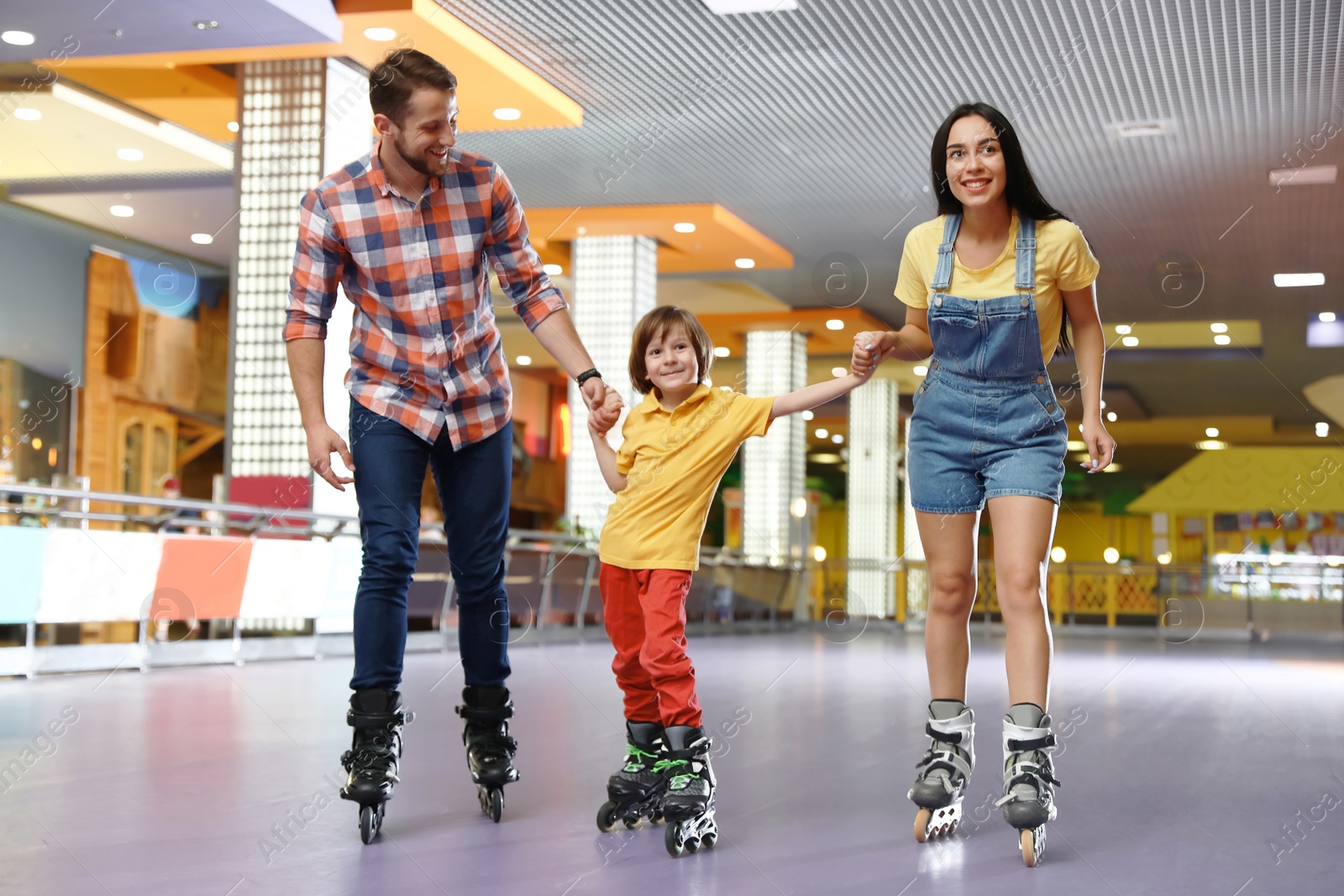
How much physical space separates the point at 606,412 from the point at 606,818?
0.71 metres

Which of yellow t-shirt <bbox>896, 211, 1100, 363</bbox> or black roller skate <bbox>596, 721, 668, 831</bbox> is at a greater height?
yellow t-shirt <bbox>896, 211, 1100, 363</bbox>

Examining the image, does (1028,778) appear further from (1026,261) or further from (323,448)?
(323,448)

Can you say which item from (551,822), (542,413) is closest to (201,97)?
(551,822)

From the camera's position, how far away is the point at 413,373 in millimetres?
2342

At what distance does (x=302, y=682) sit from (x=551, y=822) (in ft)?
11.0

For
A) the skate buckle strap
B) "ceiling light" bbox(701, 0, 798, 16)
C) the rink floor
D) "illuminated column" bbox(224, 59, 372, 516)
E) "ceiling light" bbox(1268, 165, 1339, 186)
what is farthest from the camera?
"ceiling light" bbox(1268, 165, 1339, 186)

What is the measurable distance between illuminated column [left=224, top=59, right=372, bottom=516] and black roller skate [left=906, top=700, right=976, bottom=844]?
18.1 ft

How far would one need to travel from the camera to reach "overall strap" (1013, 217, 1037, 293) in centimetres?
232

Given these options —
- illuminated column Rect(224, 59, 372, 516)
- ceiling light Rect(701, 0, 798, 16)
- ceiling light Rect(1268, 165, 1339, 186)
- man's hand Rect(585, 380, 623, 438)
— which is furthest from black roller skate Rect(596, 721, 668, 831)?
ceiling light Rect(1268, 165, 1339, 186)

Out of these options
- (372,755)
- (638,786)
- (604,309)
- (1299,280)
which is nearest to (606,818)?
(638,786)

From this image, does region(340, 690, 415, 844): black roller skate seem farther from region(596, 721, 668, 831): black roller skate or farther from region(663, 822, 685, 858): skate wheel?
region(663, 822, 685, 858): skate wheel

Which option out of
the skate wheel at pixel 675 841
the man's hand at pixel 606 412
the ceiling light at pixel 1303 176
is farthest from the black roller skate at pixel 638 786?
the ceiling light at pixel 1303 176

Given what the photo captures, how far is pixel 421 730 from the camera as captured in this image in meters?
3.69

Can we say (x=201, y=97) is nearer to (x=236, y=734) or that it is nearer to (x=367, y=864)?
(x=236, y=734)
